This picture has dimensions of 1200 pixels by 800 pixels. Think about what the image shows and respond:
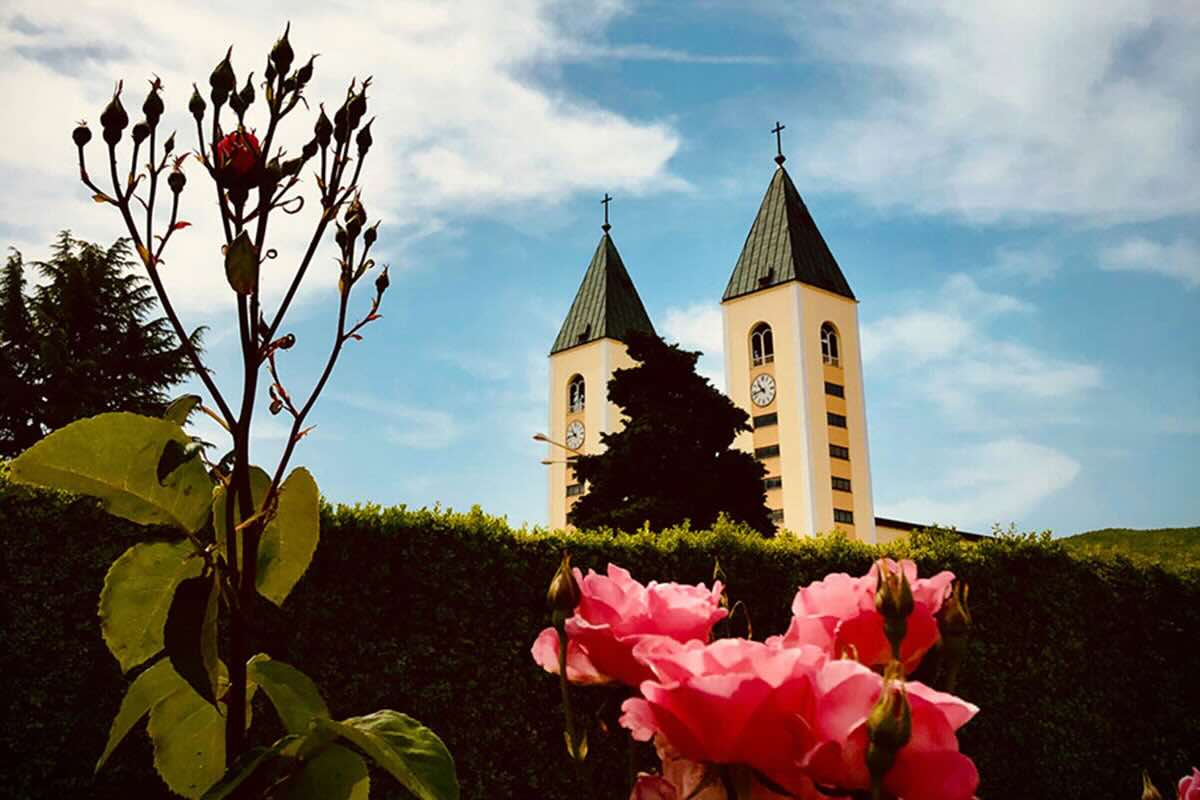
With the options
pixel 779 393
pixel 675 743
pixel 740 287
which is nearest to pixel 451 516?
pixel 675 743

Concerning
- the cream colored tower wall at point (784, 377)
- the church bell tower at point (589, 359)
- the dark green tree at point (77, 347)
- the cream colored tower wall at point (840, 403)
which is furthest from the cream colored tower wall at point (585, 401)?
the dark green tree at point (77, 347)

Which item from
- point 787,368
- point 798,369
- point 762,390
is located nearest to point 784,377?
point 787,368

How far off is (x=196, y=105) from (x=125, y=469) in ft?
1.65

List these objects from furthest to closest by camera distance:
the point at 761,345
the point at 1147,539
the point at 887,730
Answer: the point at 761,345 → the point at 1147,539 → the point at 887,730

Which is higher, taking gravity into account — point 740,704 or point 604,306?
point 604,306

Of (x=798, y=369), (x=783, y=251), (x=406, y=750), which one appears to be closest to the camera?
(x=406, y=750)

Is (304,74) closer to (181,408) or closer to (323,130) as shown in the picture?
(323,130)

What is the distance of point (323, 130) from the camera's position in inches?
49.4

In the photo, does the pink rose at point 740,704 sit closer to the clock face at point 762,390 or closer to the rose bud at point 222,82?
the rose bud at point 222,82

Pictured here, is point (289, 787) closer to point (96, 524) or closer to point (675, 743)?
Answer: point (675, 743)

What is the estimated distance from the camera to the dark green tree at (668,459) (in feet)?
58.8

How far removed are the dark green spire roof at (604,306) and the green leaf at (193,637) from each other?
135 ft

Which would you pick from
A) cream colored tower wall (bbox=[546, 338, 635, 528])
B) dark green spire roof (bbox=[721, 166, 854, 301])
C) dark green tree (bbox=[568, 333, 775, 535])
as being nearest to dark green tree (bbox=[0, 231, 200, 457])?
dark green tree (bbox=[568, 333, 775, 535])

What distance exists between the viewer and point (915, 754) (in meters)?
0.72
